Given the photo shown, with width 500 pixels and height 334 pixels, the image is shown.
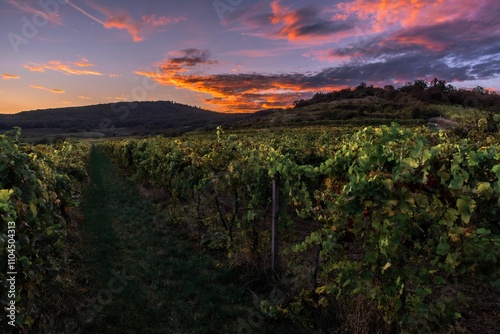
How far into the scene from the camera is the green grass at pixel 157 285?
5062mm

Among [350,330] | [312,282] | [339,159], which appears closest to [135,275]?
[312,282]

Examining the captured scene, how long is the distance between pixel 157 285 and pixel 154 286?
2.8 inches

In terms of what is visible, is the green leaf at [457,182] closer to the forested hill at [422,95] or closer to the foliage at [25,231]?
the foliage at [25,231]

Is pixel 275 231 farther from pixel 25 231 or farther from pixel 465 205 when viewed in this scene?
pixel 25 231

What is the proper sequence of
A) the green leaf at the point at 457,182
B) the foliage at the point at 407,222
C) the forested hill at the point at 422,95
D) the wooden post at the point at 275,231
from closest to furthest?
1. the green leaf at the point at 457,182
2. the foliage at the point at 407,222
3. the wooden post at the point at 275,231
4. the forested hill at the point at 422,95

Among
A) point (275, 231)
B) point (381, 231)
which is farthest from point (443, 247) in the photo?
point (275, 231)

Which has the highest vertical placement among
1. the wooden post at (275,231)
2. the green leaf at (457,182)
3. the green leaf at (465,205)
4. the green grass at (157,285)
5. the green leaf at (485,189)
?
the green leaf at (457,182)

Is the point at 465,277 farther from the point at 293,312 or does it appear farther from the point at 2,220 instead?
the point at 2,220

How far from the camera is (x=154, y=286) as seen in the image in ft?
20.5

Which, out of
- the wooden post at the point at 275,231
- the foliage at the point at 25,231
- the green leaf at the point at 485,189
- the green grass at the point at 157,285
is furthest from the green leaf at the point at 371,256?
the foliage at the point at 25,231

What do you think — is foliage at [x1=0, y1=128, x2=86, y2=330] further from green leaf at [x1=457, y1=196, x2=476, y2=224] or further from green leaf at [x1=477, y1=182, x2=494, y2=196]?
green leaf at [x1=477, y1=182, x2=494, y2=196]

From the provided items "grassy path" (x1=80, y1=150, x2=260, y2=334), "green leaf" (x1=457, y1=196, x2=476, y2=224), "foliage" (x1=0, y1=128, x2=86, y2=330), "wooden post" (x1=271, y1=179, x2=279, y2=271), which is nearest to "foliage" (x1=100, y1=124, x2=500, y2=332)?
"green leaf" (x1=457, y1=196, x2=476, y2=224)

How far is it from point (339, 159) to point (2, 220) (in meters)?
3.81

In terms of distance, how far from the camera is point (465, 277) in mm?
3359
